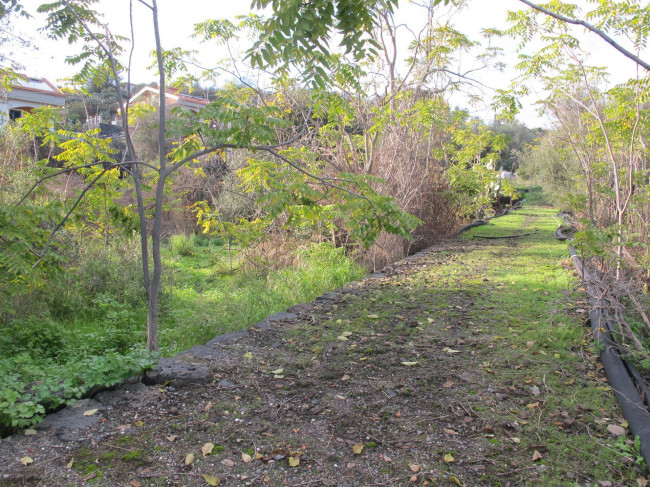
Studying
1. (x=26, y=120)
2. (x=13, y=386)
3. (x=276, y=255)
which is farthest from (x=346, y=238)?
(x=13, y=386)

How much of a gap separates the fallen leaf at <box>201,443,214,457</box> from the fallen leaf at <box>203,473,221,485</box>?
0.56 ft

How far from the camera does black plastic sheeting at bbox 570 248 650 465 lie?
2.64 meters

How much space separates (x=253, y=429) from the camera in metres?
2.61

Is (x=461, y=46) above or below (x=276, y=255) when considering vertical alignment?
above

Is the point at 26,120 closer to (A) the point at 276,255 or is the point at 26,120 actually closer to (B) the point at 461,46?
(A) the point at 276,255

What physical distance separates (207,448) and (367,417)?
3.20ft

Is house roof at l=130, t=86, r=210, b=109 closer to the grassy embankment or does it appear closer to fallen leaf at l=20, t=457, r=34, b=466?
the grassy embankment

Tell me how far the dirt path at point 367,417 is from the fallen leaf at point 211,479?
0.04 ft

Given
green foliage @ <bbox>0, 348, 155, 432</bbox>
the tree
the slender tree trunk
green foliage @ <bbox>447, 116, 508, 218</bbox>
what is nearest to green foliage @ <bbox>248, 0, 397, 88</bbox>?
the tree

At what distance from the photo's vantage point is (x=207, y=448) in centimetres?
237

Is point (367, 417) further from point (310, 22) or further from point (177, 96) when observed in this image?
point (177, 96)

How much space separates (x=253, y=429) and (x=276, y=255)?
19.4ft

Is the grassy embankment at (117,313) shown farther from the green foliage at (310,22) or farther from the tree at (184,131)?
the green foliage at (310,22)

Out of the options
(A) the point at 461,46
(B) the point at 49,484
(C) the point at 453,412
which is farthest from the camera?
(A) the point at 461,46
